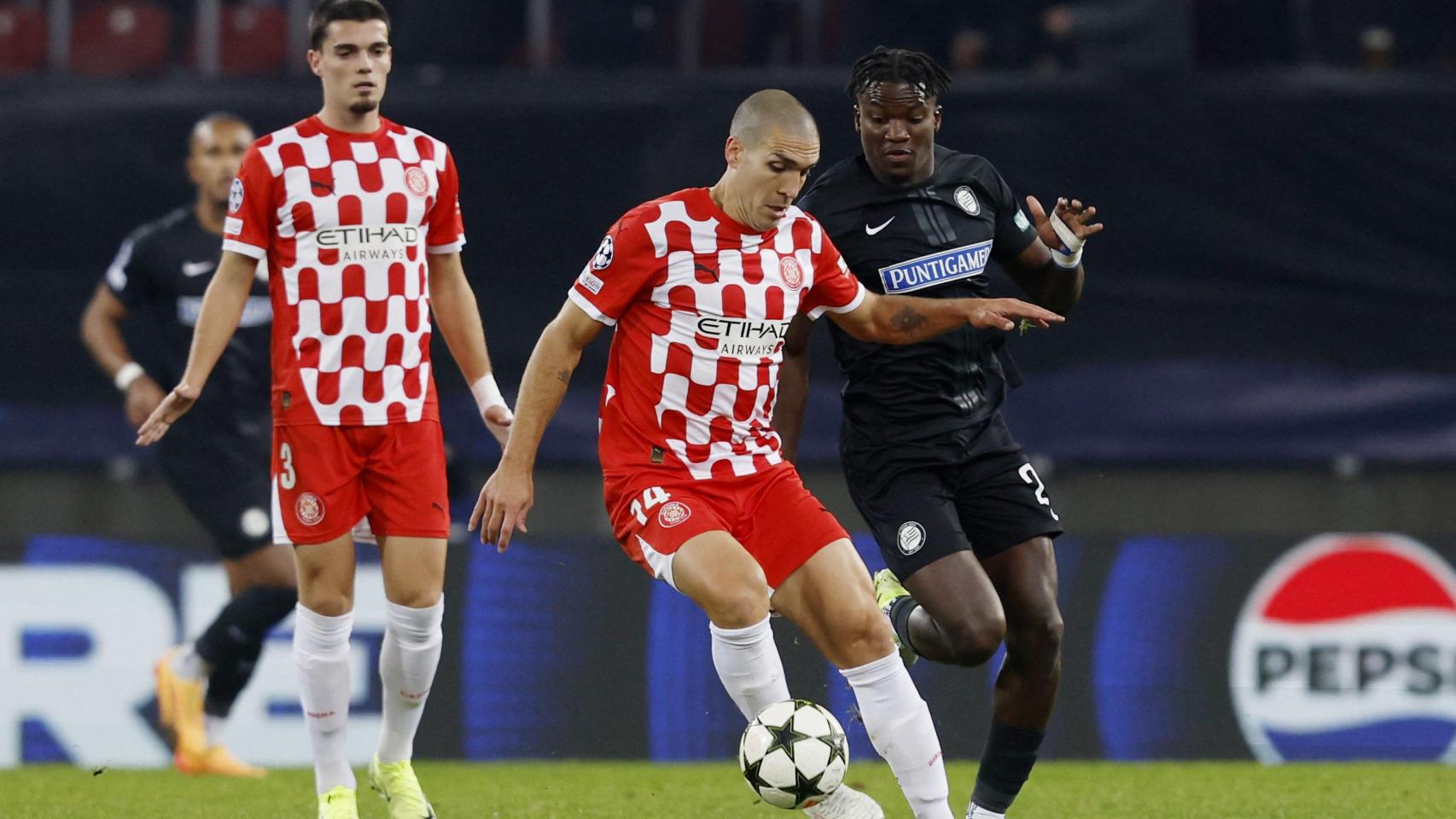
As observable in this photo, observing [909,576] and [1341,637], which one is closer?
[909,576]

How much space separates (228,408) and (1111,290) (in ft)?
12.3

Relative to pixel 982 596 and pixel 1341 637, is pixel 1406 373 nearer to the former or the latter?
pixel 1341 637

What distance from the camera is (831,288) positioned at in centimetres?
539

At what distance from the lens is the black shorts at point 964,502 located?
5.59 metres

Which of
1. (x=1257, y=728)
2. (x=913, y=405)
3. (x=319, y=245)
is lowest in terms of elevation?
(x=1257, y=728)

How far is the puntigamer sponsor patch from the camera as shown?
569 centimetres

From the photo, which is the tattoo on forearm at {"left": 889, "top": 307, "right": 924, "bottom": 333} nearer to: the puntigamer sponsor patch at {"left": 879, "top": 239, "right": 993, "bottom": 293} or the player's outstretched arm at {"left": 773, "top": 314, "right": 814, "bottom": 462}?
the puntigamer sponsor patch at {"left": 879, "top": 239, "right": 993, "bottom": 293}

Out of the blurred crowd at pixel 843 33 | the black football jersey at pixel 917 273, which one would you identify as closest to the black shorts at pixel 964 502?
the black football jersey at pixel 917 273

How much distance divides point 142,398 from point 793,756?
3.68m

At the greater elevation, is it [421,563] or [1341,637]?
[421,563]

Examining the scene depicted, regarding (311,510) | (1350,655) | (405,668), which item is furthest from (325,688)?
(1350,655)

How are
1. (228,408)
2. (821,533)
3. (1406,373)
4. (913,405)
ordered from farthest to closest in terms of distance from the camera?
(1406,373)
(228,408)
(913,405)
(821,533)

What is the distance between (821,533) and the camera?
17.1 ft

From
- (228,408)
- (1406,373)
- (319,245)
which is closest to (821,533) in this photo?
(319,245)
